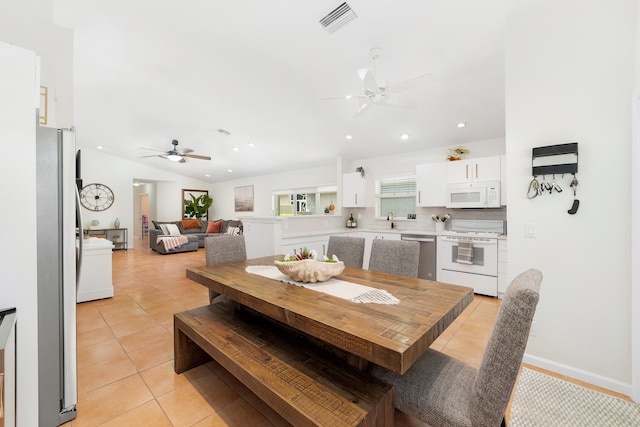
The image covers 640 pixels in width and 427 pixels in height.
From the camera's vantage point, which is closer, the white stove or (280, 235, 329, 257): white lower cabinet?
the white stove

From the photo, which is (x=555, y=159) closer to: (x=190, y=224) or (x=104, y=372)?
(x=104, y=372)

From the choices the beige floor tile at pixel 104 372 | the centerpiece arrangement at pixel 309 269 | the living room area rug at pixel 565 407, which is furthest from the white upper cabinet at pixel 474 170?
the beige floor tile at pixel 104 372

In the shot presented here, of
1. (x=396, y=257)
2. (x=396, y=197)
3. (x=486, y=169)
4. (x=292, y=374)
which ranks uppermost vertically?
(x=486, y=169)

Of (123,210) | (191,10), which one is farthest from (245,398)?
(123,210)

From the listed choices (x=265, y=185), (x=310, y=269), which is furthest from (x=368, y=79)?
(x=265, y=185)

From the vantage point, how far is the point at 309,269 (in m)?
1.81

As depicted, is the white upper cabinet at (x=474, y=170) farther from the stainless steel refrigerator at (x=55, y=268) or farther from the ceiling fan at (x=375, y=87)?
the stainless steel refrigerator at (x=55, y=268)

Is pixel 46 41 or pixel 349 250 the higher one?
pixel 46 41

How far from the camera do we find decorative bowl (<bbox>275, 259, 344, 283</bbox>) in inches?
71.4

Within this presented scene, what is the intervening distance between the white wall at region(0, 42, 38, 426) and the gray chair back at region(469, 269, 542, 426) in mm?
1983

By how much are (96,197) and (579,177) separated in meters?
10.6

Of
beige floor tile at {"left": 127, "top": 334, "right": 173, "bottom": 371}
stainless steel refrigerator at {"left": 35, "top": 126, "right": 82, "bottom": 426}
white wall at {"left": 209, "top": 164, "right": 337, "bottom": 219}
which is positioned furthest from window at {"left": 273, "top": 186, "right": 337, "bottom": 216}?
stainless steel refrigerator at {"left": 35, "top": 126, "right": 82, "bottom": 426}

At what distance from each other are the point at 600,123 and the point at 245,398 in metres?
3.14

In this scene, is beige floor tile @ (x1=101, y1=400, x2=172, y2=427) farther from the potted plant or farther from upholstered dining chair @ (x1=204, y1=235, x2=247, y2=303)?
the potted plant
